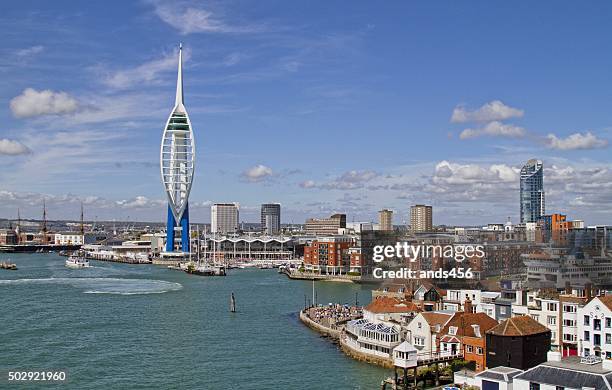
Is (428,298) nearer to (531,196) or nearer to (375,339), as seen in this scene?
(375,339)

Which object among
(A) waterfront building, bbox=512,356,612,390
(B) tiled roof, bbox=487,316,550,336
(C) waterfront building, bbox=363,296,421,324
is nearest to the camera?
(A) waterfront building, bbox=512,356,612,390

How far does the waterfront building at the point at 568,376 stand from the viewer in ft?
30.9

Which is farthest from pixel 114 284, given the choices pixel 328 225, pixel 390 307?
pixel 328 225

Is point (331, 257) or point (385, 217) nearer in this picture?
point (331, 257)

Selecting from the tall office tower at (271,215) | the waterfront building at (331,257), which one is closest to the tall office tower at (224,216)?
the tall office tower at (271,215)

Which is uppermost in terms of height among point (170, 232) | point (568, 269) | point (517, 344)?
point (170, 232)

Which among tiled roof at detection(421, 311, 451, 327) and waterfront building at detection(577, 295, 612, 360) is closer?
waterfront building at detection(577, 295, 612, 360)

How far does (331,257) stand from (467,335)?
2992 centimetres

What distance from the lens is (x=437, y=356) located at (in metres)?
14.6

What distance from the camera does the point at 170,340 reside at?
60.5 feet

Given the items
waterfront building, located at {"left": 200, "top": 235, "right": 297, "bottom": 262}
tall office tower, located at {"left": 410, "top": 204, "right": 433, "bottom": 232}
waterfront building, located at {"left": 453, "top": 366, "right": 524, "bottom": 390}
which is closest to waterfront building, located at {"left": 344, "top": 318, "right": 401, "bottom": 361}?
waterfront building, located at {"left": 453, "top": 366, "right": 524, "bottom": 390}

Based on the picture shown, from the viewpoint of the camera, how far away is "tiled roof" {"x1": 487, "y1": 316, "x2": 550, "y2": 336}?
41.2 ft

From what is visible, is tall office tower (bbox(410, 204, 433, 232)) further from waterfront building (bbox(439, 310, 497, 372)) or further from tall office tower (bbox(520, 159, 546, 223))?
waterfront building (bbox(439, 310, 497, 372))

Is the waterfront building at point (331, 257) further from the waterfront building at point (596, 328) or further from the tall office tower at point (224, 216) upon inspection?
the tall office tower at point (224, 216)
